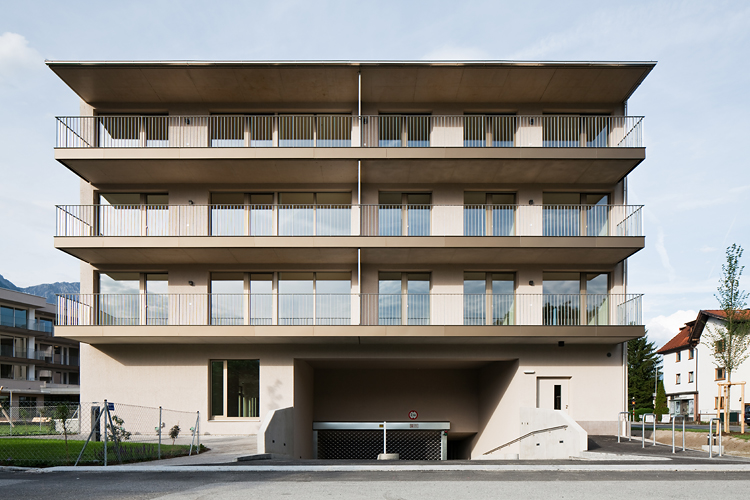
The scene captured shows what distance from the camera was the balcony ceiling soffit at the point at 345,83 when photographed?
68.8 ft

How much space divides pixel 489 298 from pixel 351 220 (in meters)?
5.93

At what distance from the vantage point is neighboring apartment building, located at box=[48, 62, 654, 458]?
2091 cm

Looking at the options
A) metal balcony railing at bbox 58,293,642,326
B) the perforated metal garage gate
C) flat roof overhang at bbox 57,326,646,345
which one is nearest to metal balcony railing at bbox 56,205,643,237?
metal balcony railing at bbox 58,293,642,326

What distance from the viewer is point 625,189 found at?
22.8 m

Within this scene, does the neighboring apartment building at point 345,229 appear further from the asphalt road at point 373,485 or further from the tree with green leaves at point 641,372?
the tree with green leaves at point 641,372

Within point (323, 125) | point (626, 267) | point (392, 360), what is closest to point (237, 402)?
point (392, 360)

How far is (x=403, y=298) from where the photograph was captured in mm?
22297

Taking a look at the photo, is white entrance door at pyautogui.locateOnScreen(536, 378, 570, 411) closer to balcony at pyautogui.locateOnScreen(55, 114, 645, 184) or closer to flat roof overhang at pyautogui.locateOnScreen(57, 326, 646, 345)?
flat roof overhang at pyautogui.locateOnScreen(57, 326, 646, 345)

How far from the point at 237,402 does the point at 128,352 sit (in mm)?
4515

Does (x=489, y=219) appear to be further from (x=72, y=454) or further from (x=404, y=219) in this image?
(x=72, y=454)

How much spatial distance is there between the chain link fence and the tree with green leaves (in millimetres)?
50638

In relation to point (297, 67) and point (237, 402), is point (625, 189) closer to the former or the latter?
point (297, 67)

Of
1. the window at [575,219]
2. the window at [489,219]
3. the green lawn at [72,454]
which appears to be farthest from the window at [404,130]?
the green lawn at [72,454]

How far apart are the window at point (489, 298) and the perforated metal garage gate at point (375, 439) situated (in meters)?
A: 6.18
